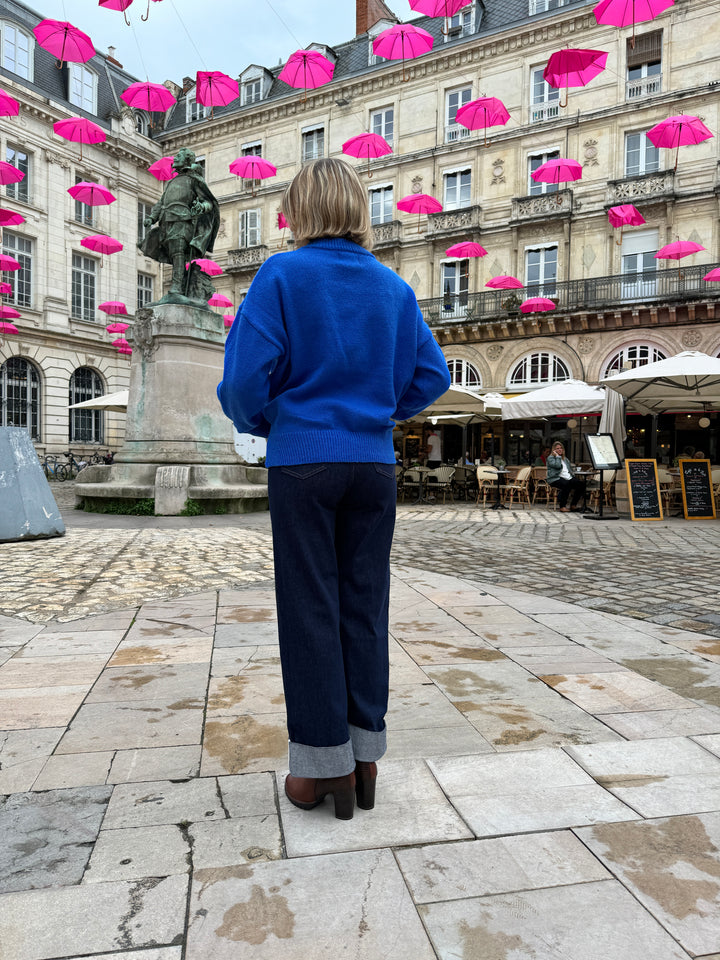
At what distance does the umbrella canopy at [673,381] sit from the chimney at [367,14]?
26.0 metres

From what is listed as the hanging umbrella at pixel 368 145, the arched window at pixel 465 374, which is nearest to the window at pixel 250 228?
the arched window at pixel 465 374

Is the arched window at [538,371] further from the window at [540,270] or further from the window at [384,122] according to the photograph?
the window at [384,122]

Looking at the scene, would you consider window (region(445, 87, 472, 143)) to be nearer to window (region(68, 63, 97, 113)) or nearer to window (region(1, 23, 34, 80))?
window (region(68, 63, 97, 113))

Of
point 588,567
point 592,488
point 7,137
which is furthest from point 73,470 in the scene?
point 588,567

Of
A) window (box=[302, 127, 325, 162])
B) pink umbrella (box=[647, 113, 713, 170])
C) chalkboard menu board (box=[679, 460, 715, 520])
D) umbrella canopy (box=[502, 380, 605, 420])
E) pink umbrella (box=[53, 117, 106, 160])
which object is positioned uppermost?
window (box=[302, 127, 325, 162])

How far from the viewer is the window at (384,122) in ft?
92.0

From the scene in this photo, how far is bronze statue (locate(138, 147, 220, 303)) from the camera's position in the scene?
11.0m

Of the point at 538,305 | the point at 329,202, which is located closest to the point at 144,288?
the point at 538,305

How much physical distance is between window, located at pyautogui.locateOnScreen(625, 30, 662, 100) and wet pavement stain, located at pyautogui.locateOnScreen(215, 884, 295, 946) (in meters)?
27.6

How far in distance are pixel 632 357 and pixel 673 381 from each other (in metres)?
11.6

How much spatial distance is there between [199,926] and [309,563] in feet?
2.70

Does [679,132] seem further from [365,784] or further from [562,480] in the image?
[365,784]

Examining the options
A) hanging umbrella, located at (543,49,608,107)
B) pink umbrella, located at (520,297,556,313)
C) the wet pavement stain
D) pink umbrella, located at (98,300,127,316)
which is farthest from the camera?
pink umbrella, located at (98,300,127,316)

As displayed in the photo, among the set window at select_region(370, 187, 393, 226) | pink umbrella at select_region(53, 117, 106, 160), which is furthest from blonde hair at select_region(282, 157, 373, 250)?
window at select_region(370, 187, 393, 226)
